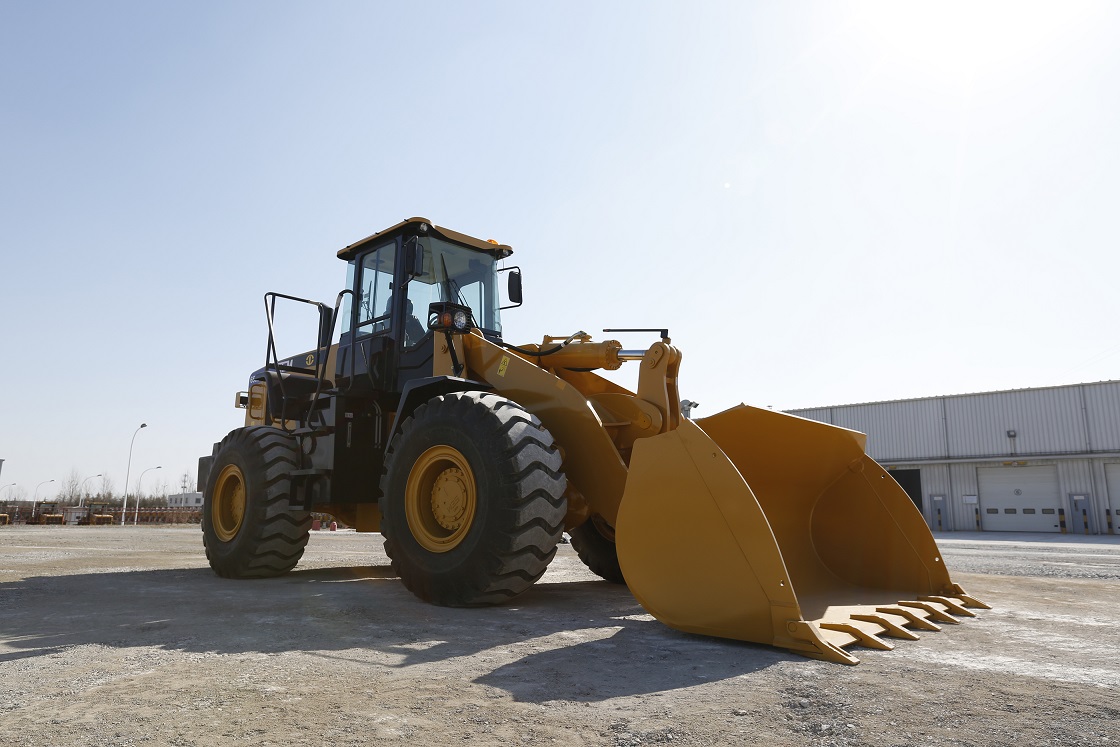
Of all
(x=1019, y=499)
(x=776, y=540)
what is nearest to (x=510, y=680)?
(x=776, y=540)

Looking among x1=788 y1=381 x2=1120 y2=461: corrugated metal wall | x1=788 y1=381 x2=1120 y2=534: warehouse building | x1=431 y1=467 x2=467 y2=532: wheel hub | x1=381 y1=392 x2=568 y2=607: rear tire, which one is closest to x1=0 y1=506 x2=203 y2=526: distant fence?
x1=788 y1=381 x2=1120 y2=534: warehouse building

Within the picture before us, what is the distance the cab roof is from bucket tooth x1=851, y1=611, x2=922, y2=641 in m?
4.95

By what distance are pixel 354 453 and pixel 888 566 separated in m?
4.83

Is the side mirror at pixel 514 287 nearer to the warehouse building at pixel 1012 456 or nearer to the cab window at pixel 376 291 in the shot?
the cab window at pixel 376 291

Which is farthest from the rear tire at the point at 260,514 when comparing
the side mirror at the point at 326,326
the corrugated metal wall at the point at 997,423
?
the corrugated metal wall at the point at 997,423

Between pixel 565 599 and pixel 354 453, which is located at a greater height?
pixel 354 453

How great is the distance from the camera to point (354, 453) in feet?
23.4

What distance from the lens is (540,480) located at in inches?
189

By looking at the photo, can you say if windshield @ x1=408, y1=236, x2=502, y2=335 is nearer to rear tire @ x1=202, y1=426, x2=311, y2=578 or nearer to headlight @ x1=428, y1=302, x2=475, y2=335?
headlight @ x1=428, y1=302, x2=475, y2=335

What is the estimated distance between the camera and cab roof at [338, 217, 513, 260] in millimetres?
7023

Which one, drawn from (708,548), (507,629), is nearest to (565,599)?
(507,629)

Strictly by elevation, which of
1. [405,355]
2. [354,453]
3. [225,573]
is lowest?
[225,573]

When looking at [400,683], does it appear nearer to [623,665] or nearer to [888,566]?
[623,665]

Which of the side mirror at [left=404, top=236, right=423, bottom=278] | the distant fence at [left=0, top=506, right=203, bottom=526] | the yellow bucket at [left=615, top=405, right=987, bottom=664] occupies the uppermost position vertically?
the side mirror at [left=404, top=236, right=423, bottom=278]
